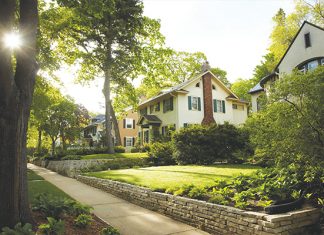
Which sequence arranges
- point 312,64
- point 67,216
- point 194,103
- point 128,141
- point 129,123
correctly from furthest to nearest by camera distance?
1. point 129,123
2. point 128,141
3. point 194,103
4. point 312,64
5. point 67,216

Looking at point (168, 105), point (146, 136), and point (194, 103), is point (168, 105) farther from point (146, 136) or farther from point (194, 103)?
point (146, 136)

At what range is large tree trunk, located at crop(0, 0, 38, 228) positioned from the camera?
5234mm

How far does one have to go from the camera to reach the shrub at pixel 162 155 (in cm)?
2066

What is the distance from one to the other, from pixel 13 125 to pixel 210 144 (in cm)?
1443

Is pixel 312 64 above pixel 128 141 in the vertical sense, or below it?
above

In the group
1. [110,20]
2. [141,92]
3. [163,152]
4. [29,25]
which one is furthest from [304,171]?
[141,92]

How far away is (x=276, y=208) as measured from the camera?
5.82m

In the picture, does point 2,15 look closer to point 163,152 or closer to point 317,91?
point 317,91

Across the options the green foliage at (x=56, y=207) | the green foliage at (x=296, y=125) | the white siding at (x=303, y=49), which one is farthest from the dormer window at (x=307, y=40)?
the green foliage at (x=56, y=207)

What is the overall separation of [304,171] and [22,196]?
6371mm

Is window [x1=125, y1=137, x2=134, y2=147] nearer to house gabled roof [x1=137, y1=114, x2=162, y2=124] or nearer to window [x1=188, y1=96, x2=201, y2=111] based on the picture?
house gabled roof [x1=137, y1=114, x2=162, y2=124]

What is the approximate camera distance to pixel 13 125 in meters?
5.32

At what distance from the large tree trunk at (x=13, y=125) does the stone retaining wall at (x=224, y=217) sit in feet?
12.4

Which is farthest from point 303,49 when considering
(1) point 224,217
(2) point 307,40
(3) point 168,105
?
(1) point 224,217
